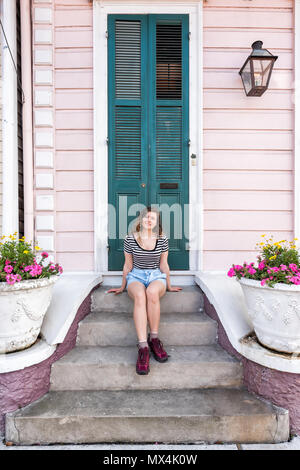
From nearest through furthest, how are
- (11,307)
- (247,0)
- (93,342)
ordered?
(11,307), (93,342), (247,0)

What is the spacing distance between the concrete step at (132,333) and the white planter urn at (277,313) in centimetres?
50

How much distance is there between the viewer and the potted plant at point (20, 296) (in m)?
1.68

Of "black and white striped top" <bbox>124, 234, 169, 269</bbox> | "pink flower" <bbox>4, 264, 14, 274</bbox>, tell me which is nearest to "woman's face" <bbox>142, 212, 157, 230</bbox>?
"black and white striped top" <bbox>124, 234, 169, 269</bbox>

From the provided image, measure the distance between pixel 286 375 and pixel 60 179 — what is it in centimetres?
254

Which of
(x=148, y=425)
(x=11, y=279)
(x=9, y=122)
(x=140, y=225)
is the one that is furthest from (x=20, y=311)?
(x=9, y=122)

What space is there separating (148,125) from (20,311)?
212cm

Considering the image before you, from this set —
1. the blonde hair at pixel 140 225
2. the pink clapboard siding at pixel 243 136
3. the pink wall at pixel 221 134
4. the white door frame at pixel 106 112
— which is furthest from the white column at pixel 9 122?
the pink clapboard siding at pixel 243 136

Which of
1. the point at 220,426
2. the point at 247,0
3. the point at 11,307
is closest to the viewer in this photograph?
the point at 220,426

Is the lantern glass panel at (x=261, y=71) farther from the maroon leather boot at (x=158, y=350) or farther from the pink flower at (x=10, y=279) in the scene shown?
the pink flower at (x=10, y=279)

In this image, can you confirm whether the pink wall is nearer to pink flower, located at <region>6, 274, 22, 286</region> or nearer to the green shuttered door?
the green shuttered door

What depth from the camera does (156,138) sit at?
112 inches

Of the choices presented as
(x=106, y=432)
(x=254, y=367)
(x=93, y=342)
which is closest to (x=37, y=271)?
(x=93, y=342)

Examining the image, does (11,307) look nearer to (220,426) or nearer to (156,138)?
(220,426)

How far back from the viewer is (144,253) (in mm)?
2344
